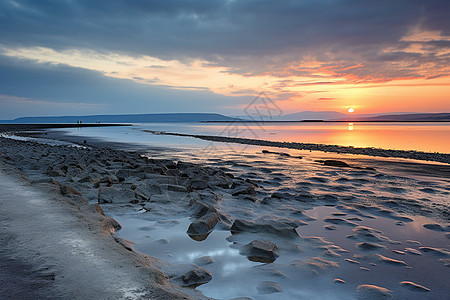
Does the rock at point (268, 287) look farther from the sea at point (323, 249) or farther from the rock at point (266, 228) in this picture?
the rock at point (266, 228)

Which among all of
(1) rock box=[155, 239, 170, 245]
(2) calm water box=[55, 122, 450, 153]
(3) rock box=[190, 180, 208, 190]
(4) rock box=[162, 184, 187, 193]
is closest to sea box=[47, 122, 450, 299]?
(1) rock box=[155, 239, 170, 245]

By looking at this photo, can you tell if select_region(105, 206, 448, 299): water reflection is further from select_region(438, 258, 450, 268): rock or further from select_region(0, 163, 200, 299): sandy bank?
select_region(0, 163, 200, 299): sandy bank

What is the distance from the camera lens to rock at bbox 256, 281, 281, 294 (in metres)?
2.79

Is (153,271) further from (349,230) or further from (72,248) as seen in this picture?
(349,230)

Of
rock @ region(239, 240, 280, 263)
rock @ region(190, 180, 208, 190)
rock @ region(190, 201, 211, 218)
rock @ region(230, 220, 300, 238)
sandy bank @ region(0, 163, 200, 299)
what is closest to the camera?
sandy bank @ region(0, 163, 200, 299)

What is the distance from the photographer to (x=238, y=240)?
4090 millimetres

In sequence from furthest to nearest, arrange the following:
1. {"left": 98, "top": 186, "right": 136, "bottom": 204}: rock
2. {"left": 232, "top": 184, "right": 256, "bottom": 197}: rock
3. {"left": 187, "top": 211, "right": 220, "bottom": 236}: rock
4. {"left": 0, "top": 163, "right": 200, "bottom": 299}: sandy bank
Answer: {"left": 232, "top": 184, "right": 256, "bottom": 197}: rock → {"left": 98, "top": 186, "right": 136, "bottom": 204}: rock → {"left": 187, "top": 211, "right": 220, "bottom": 236}: rock → {"left": 0, "top": 163, "right": 200, "bottom": 299}: sandy bank

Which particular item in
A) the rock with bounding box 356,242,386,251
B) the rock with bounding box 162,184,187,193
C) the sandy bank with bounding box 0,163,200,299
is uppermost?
the sandy bank with bounding box 0,163,200,299

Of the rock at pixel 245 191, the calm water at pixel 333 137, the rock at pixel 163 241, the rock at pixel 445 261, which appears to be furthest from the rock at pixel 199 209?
the calm water at pixel 333 137

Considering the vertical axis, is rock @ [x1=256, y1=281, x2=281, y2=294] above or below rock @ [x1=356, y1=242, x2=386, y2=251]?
above

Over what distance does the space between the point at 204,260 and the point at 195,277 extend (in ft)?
1.94

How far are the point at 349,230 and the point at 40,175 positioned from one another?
7872 mm

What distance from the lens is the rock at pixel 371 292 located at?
275cm

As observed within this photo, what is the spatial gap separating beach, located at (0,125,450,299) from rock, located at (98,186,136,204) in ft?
0.10
